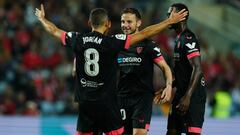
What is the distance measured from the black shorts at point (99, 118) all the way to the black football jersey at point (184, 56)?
3.53 feet

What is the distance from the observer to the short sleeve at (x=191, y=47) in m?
7.50

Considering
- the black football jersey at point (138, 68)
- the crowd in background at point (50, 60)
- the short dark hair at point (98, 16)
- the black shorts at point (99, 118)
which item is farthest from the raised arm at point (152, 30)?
the crowd in background at point (50, 60)

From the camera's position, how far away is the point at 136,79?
8055 millimetres

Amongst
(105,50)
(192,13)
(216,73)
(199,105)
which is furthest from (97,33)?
(192,13)

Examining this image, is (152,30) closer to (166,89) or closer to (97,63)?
(97,63)

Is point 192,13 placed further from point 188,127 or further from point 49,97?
point 188,127

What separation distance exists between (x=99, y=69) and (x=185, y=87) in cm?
133

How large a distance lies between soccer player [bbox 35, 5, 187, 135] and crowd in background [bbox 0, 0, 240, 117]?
7.26m

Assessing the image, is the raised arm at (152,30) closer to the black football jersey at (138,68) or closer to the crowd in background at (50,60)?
the black football jersey at (138,68)

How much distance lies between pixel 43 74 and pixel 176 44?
7514 mm

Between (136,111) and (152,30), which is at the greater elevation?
(152,30)

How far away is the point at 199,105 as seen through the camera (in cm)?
772

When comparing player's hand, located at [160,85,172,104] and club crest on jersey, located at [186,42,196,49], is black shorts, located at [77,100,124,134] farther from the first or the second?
club crest on jersey, located at [186,42,196,49]

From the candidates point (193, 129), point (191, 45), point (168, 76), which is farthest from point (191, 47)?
point (193, 129)
